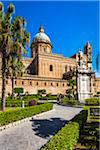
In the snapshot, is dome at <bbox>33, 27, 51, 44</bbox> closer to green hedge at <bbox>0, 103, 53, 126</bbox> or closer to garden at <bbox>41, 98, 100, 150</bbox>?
green hedge at <bbox>0, 103, 53, 126</bbox>

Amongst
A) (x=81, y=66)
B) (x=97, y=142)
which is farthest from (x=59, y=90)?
(x=97, y=142)

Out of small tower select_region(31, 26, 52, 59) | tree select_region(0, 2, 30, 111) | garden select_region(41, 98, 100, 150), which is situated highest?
small tower select_region(31, 26, 52, 59)

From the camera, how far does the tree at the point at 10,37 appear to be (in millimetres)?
24734

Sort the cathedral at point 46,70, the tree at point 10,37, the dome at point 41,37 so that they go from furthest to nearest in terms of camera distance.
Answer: the dome at point 41,37 → the cathedral at point 46,70 → the tree at point 10,37

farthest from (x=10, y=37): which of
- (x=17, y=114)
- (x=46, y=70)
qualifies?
(x=46, y=70)

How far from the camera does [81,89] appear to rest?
3653 centimetres

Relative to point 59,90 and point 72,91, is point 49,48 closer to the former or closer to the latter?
point 59,90

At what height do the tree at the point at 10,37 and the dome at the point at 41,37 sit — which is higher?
the dome at the point at 41,37

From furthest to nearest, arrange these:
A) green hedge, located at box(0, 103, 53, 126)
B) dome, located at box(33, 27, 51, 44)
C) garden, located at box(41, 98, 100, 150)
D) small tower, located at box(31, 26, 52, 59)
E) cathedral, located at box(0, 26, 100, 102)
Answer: dome, located at box(33, 27, 51, 44), small tower, located at box(31, 26, 52, 59), cathedral, located at box(0, 26, 100, 102), green hedge, located at box(0, 103, 53, 126), garden, located at box(41, 98, 100, 150)

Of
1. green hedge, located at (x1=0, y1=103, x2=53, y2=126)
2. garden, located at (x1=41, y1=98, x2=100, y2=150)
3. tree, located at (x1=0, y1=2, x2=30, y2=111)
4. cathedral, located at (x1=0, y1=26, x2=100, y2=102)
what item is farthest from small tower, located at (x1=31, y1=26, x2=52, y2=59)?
garden, located at (x1=41, y1=98, x2=100, y2=150)

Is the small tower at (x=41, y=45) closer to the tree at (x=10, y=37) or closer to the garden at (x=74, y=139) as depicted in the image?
the tree at (x=10, y=37)

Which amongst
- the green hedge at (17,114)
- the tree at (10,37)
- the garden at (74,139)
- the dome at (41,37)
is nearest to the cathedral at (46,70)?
the dome at (41,37)

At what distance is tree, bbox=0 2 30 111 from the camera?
2473 cm

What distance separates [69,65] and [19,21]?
6140cm
